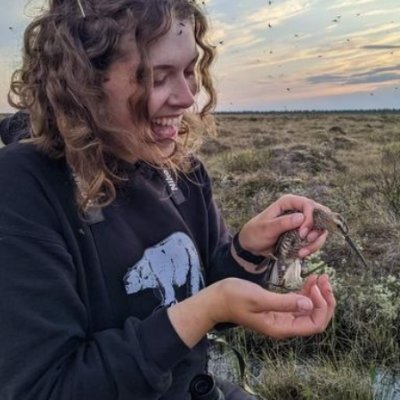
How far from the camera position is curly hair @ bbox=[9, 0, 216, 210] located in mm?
2000

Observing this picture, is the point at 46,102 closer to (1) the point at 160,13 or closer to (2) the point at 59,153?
(2) the point at 59,153

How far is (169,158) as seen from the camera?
2426mm

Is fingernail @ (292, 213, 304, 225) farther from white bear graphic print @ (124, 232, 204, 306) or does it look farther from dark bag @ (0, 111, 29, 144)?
dark bag @ (0, 111, 29, 144)

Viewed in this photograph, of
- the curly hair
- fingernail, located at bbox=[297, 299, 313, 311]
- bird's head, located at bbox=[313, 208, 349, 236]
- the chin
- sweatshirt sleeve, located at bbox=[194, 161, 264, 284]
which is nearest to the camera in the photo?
fingernail, located at bbox=[297, 299, 313, 311]

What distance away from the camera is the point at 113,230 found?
2.07 meters

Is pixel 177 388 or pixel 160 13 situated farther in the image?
pixel 177 388

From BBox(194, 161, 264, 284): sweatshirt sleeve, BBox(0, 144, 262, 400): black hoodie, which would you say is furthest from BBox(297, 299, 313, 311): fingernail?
BBox(194, 161, 264, 284): sweatshirt sleeve

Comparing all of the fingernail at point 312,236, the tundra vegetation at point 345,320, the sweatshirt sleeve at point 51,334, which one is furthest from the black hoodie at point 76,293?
the tundra vegetation at point 345,320

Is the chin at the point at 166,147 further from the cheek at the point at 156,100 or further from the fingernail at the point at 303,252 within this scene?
the fingernail at the point at 303,252

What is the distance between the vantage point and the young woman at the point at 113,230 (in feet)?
5.86

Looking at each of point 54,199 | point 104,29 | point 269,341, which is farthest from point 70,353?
point 269,341

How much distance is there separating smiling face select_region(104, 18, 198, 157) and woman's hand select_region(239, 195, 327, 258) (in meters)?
0.47

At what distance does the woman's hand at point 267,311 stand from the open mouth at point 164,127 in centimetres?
65

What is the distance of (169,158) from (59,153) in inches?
20.6
